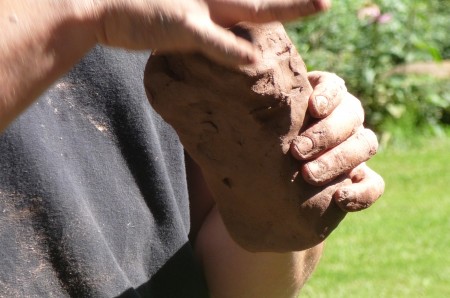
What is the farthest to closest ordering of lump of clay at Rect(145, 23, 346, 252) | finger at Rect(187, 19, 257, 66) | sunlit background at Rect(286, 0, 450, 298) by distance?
sunlit background at Rect(286, 0, 450, 298) → lump of clay at Rect(145, 23, 346, 252) → finger at Rect(187, 19, 257, 66)

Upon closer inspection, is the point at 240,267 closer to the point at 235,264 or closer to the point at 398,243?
the point at 235,264

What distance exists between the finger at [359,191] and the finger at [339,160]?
36 mm

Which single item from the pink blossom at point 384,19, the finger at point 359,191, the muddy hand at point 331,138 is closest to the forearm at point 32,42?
the muddy hand at point 331,138

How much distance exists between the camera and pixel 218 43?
1.18 m

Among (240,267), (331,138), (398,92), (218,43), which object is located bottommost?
(398,92)

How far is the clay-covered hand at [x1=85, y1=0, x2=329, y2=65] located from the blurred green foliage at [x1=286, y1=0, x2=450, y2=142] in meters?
5.76

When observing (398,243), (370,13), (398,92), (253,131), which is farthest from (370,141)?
(370,13)

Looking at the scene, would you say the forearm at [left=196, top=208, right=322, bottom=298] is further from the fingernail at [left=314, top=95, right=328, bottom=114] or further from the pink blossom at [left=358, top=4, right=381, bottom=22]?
the pink blossom at [left=358, top=4, right=381, bottom=22]

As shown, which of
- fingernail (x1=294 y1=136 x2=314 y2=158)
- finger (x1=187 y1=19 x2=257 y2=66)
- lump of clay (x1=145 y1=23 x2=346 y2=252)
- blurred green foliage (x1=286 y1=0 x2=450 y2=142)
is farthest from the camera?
blurred green foliage (x1=286 y1=0 x2=450 y2=142)

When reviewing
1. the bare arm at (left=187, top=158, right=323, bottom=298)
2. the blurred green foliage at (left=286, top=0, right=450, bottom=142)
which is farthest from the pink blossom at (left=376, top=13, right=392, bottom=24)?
the bare arm at (left=187, top=158, right=323, bottom=298)

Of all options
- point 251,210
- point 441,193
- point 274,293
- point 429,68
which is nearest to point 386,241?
point 441,193

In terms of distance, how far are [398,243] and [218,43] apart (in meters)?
4.27

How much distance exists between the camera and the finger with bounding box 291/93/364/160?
1576mm

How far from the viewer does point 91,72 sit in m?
1.73
